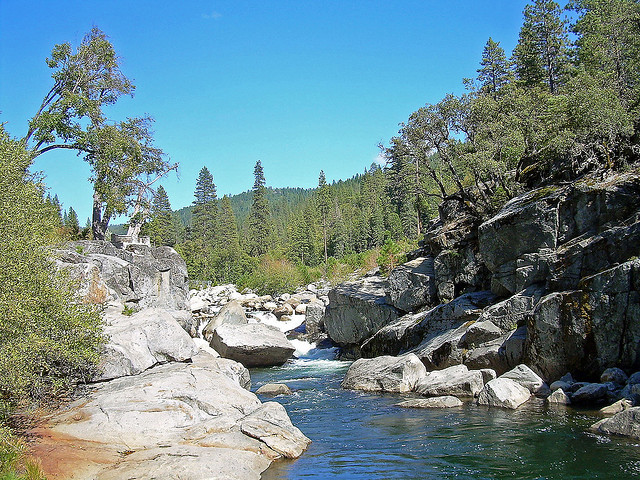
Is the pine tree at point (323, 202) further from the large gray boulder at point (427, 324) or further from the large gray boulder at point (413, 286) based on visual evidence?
the large gray boulder at point (427, 324)

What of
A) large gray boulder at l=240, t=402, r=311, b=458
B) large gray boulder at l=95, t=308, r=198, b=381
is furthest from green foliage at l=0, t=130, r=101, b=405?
large gray boulder at l=240, t=402, r=311, b=458

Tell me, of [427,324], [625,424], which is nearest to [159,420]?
[625,424]

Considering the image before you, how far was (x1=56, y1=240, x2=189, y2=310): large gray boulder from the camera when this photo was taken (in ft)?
67.3

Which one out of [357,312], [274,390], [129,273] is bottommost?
[274,390]

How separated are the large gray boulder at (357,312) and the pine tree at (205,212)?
62.6 metres

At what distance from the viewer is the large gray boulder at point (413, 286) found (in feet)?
96.2

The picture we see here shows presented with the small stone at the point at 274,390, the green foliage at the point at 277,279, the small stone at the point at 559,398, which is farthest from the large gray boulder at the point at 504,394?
the green foliage at the point at 277,279

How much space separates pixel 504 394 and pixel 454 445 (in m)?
4.49

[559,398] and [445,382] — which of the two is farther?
[445,382]

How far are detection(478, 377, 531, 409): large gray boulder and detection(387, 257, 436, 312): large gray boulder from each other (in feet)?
39.9

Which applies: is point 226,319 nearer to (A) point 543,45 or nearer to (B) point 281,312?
(B) point 281,312

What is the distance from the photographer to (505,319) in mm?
21031

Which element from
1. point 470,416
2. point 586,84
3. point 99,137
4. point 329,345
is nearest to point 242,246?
point 329,345

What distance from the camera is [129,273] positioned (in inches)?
974
